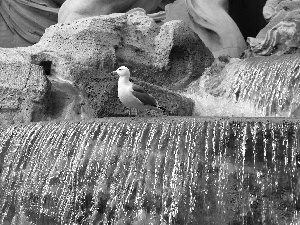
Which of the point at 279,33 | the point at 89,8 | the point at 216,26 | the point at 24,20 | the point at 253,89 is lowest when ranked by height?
the point at 24,20

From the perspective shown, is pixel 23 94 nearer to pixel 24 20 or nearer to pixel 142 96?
pixel 142 96

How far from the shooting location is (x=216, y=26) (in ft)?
27.0

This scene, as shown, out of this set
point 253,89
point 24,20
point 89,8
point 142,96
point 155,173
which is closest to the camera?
point 155,173

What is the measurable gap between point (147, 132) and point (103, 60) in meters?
2.08

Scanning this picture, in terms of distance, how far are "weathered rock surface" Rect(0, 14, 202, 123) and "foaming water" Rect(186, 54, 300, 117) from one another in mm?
265

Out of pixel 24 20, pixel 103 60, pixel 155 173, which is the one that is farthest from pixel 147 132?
pixel 24 20

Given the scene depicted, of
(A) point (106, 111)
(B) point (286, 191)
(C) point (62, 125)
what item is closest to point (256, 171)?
(B) point (286, 191)

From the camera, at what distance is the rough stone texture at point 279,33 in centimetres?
722

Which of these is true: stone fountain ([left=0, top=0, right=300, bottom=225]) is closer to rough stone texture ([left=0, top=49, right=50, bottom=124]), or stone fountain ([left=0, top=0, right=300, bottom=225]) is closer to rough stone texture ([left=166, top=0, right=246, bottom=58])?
rough stone texture ([left=0, top=49, right=50, bottom=124])

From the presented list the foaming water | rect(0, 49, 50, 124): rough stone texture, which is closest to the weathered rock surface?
rect(0, 49, 50, 124): rough stone texture

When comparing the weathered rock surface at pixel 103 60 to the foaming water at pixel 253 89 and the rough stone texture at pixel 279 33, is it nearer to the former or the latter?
the foaming water at pixel 253 89

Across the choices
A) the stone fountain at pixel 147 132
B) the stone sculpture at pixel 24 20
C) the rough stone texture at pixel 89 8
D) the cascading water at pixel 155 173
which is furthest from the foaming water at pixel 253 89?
the stone sculpture at pixel 24 20

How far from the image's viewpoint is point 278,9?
7758mm

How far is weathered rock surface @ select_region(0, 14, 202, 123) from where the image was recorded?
6.32 m
